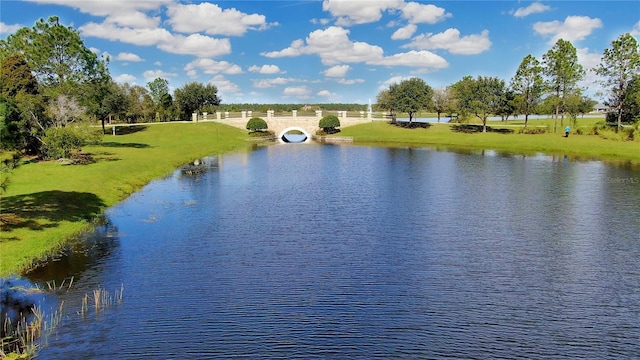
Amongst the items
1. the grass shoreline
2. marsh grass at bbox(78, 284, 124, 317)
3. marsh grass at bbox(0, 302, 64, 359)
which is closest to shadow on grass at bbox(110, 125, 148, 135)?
the grass shoreline

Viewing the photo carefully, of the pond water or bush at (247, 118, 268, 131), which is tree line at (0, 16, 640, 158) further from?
bush at (247, 118, 268, 131)

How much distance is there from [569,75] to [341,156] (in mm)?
46596

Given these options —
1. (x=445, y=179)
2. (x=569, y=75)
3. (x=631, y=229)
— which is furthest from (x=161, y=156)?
(x=569, y=75)

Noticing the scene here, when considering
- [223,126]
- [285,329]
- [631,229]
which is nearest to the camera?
[285,329]

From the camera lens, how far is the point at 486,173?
164 ft

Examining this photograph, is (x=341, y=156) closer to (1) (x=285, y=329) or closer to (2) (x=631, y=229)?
(2) (x=631, y=229)

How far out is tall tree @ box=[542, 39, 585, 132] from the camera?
8625 centimetres

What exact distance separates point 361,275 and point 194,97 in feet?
372

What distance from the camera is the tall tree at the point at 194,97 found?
411ft

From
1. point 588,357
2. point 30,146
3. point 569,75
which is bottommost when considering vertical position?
point 588,357

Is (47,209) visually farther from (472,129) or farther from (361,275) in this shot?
(472,129)

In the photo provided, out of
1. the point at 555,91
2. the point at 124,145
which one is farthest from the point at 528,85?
the point at 124,145

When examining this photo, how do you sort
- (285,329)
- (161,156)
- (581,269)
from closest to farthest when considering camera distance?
(285,329) < (581,269) < (161,156)

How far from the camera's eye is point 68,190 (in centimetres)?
3478
